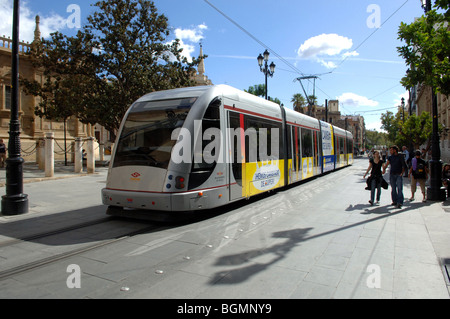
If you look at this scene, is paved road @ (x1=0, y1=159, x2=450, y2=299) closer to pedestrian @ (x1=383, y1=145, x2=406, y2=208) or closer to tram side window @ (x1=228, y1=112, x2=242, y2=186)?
pedestrian @ (x1=383, y1=145, x2=406, y2=208)

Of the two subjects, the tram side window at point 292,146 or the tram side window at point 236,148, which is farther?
the tram side window at point 292,146

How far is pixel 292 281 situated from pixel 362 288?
791 mm

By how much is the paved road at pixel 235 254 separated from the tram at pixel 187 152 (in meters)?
0.64

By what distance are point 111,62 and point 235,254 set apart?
19506 millimetres

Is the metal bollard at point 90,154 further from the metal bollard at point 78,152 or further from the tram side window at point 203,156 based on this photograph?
the tram side window at point 203,156

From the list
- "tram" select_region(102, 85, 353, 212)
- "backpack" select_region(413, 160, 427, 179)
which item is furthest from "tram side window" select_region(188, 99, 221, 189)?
"backpack" select_region(413, 160, 427, 179)

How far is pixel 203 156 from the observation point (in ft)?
21.8

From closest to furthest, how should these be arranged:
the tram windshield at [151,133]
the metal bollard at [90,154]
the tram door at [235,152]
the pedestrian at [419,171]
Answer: the tram windshield at [151,133]
the tram door at [235,152]
the pedestrian at [419,171]
the metal bollard at [90,154]

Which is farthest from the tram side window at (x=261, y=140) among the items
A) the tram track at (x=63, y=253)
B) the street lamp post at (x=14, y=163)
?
the street lamp post at (x=14, y=163)

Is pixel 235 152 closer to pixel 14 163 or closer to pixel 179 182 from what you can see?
pixel 179 182

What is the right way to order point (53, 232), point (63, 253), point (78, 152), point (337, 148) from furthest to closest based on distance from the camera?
point (337, 148), point (78, 152), point (53, 232), point (63, 253)

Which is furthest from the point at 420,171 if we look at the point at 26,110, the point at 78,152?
the point at 26,110

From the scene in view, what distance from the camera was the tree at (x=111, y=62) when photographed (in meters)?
20.0

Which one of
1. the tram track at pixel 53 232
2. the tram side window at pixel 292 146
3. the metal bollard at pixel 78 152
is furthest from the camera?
the metal bollard at pixel 78 152
